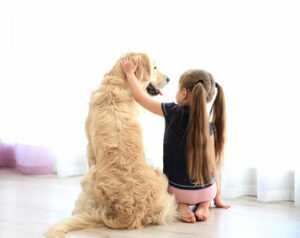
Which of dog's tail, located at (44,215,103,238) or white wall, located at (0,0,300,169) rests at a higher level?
white wall, located at (0,0,300,169)

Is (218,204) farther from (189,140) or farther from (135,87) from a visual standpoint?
(135,87)

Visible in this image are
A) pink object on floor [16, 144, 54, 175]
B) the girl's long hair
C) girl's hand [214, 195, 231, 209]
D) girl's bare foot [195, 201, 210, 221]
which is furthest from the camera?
pink object on floor [16, 144, 54, 175]

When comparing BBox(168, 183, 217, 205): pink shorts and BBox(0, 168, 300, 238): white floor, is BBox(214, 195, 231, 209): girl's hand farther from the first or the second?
BBox(168, 183, 217, 205): pink shorts

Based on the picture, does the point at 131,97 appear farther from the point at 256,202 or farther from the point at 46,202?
the point at 256,202

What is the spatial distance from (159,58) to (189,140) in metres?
0.82

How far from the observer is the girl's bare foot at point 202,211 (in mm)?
2041

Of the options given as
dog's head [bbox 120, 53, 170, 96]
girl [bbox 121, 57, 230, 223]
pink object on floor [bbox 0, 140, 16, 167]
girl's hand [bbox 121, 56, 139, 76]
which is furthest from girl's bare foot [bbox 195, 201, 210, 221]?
pink object on floor [bbox 0, 140, 16, 167]

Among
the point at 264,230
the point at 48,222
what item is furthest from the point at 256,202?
the point at 48,222

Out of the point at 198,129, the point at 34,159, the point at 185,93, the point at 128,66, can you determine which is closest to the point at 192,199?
the point at 198,129

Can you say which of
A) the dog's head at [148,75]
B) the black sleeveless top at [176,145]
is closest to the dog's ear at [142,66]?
the dog's head at [148,75]

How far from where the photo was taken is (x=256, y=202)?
2.42 metres

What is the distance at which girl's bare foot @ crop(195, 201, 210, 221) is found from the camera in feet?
6.70

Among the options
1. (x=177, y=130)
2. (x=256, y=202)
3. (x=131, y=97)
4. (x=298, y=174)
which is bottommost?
(x=256, y=202)

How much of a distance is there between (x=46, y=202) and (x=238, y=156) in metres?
1.22
